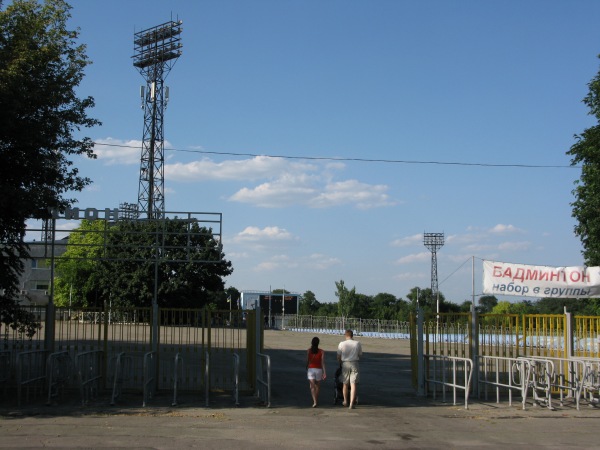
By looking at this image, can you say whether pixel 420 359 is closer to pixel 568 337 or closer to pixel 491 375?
pixel 491 375

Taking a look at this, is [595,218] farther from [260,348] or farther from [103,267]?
[103,267]

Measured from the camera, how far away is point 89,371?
599 inches

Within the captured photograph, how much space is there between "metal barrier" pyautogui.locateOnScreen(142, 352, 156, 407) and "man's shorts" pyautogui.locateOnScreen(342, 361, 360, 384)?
13.6ft

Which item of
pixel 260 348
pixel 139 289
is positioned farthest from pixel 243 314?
pixel 139 289

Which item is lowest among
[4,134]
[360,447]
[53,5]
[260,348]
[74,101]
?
[360,447]

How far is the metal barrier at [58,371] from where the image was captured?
13.9 meters

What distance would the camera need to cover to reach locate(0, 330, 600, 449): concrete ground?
10406mm

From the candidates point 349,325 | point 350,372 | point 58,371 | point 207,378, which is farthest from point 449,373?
point 349,325

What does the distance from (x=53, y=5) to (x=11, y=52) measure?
6.63 ft

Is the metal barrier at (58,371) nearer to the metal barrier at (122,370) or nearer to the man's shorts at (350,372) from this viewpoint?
the metal barrier at (122,370)

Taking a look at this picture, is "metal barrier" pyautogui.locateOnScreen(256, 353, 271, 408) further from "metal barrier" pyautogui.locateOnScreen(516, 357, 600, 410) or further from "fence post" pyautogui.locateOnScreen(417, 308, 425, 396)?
"metal barrier" pyautogui.locateOnScreen(516, 357, 600, 410)

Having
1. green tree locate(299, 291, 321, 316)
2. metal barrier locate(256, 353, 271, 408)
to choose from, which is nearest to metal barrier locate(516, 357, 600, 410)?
metal barrier locate(256, 353, 271, 408)

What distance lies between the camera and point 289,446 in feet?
33.1

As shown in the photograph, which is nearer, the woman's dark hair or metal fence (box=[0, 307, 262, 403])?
the woman's dark hair
